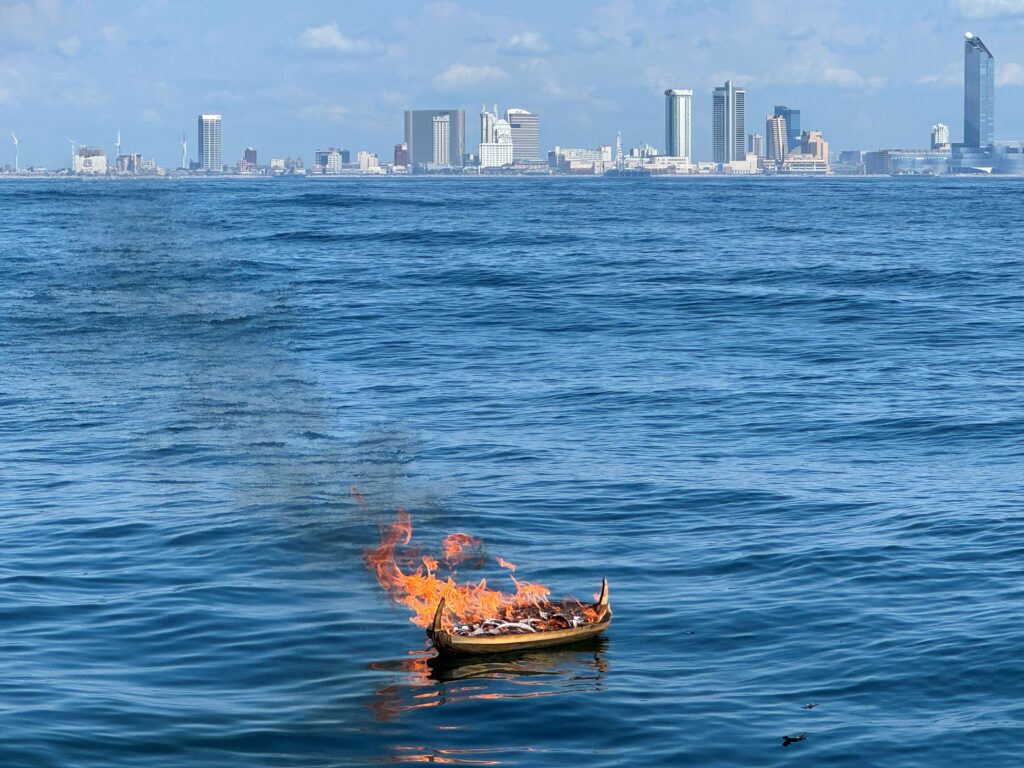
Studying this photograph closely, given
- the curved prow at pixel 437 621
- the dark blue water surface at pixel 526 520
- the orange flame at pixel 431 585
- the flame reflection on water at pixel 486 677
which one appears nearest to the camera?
the dark blue water surface at pixel 526 520

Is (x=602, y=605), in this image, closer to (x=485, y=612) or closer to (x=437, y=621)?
(x=485, y=612)

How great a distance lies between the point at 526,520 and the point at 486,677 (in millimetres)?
11999

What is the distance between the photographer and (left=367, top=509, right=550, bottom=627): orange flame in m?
30.7

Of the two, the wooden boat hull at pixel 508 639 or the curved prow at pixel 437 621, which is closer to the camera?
the curved prow at pixel 437 621

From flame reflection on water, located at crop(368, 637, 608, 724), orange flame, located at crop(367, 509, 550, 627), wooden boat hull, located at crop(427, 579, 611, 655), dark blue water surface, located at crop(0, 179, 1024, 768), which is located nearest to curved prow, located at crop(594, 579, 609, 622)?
wooden boat hull, located at crop(427, 579, 611, 655)

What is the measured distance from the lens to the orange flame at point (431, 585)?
30.7 m

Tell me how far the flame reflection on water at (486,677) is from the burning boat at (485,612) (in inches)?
10.1

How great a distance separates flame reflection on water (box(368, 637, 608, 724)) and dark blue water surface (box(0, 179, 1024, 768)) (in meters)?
0.12

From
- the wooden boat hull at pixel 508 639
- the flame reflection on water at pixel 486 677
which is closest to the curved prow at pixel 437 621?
the wooden boat hull at pixel 508 639

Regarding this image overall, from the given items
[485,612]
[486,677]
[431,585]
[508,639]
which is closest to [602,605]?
[508,639]

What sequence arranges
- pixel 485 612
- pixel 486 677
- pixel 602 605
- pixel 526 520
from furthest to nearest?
pixel 526 520
pixel 485 612
pixel 602 605
pixel 486 677

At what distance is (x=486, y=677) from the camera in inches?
1118

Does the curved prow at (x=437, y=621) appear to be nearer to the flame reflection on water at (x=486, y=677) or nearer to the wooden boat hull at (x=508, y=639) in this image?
the wooden boat hull at (x=508, y=639)

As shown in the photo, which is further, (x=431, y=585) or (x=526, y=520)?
(x=526, y=520)
